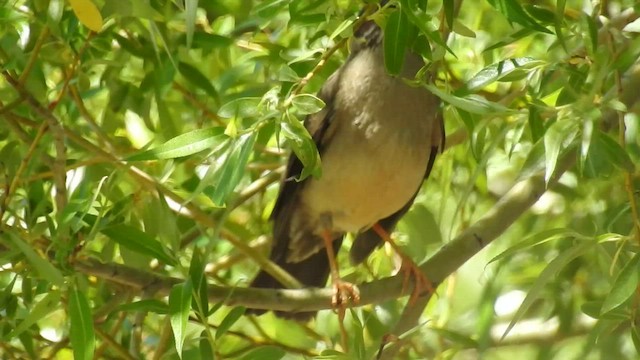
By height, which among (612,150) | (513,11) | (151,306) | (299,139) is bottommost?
(151,306)

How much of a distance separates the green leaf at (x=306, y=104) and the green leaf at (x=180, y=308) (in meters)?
0.37

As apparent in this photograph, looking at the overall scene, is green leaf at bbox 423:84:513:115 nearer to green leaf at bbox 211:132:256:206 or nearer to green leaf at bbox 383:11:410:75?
green leaf at bbox 383:11:410:75

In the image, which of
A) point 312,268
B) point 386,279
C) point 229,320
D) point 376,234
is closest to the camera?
point 229,320

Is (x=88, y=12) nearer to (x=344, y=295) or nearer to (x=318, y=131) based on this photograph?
(x=344, y=295)

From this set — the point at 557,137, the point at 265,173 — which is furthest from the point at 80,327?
the point at 265,173

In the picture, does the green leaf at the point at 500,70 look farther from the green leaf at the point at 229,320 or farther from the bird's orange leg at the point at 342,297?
the bird's orange leg at the point at 342,297

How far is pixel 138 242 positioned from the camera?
1954mm

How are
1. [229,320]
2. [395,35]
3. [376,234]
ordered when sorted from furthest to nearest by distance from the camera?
[376,234] < [229,320] < [395,35]

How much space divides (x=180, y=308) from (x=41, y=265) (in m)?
0.23

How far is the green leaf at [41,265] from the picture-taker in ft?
5.82

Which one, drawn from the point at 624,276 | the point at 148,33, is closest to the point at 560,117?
the point at 624,276

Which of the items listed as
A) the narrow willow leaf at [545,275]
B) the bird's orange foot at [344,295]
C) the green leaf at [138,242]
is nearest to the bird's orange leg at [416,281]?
the bird's orange foot at [344,295]

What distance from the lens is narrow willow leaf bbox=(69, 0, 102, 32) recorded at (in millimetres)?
1762

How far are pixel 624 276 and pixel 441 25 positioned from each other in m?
0.60
